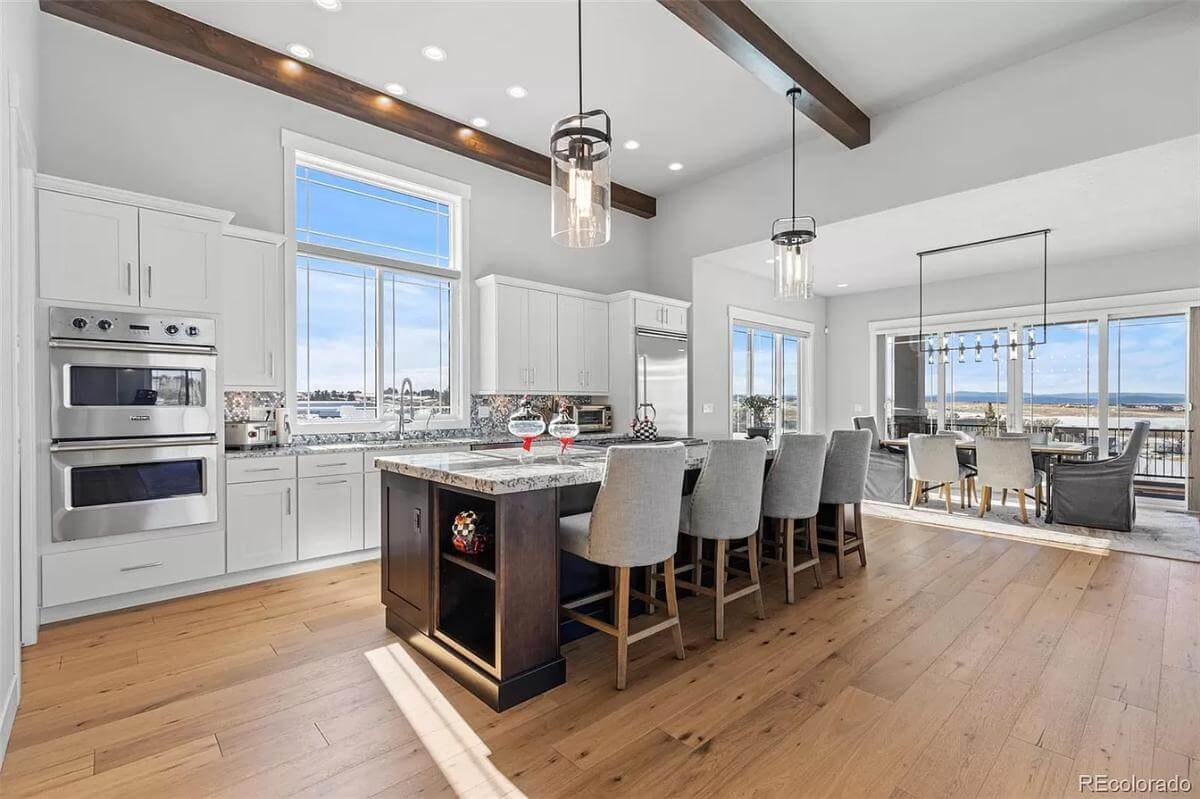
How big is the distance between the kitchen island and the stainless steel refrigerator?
2.79m

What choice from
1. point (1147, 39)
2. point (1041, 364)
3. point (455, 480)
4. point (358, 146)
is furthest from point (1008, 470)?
point (358, 146)

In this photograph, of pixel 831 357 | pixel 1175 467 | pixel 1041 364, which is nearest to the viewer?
pixel 1175 467

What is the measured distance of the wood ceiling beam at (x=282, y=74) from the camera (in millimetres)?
3449

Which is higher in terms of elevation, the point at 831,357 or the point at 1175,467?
the point at 831,357

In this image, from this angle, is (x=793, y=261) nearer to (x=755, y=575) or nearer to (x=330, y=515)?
(x=755, y=575)

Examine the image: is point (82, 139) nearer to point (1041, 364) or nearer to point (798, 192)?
point (798, 192)

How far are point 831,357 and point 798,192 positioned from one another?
4.35 meters

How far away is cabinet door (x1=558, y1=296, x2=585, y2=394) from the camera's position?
18.7 feet

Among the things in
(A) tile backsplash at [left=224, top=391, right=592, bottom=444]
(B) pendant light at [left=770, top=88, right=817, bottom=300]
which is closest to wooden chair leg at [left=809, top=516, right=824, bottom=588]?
(B) pendant light at [left=770, top=88, right=817, bottom=300]

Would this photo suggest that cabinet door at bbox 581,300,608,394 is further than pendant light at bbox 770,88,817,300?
Yes

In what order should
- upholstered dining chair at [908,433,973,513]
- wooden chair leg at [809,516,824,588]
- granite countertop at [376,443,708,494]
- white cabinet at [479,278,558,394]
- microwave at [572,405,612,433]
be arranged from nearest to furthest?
granite countertop at [376,443,708,494]
wooden chair leg at [809,516,824,588]
white cabinet at [479,278,558,394]
microwave at [572,405,612,433]
upholstered dining chair at [908,433,973,513]

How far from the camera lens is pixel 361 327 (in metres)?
4.77

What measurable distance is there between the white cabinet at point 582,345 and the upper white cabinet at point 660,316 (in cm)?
37

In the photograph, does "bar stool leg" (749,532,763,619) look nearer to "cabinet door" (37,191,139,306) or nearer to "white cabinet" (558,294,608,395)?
"white cabinet" (558,294,608,395)
